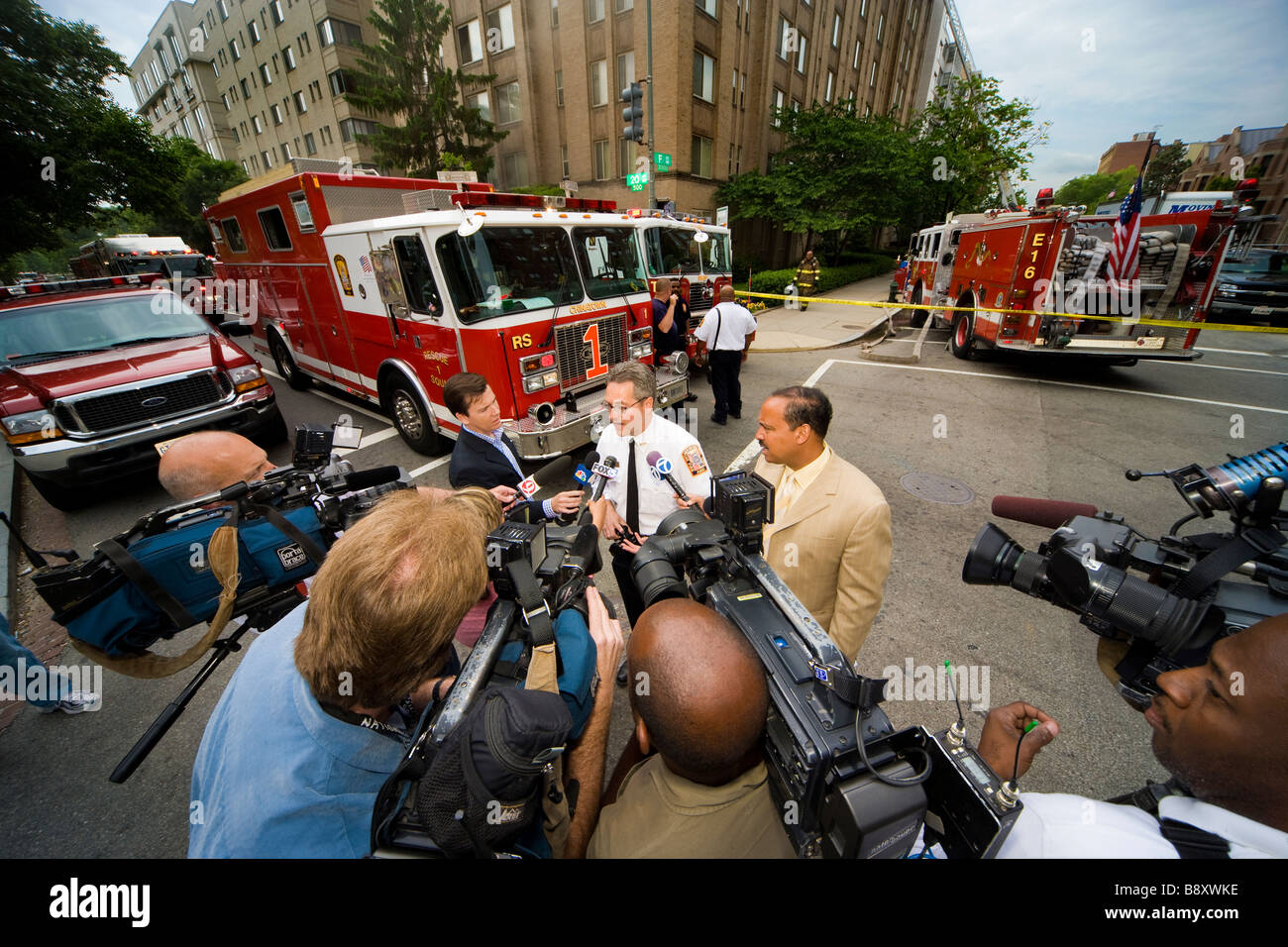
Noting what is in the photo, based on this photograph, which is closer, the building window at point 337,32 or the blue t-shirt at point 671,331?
the blue t-shirt at point 671,331

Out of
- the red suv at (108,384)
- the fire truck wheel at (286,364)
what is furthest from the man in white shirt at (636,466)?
the fire truck wheel at (286,364)

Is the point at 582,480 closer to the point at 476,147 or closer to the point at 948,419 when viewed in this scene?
the point at 948,419

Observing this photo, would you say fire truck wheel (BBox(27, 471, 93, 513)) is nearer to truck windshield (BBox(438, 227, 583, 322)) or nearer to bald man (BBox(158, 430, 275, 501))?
bald man (BBox(158, 430, 275, 501))

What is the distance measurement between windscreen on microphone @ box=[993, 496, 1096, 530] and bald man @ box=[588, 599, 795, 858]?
1.47 m

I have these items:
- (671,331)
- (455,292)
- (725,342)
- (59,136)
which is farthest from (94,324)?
(59,136)

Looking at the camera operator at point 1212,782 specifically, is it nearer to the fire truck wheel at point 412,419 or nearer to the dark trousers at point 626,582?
the dark trousers at point 626,582

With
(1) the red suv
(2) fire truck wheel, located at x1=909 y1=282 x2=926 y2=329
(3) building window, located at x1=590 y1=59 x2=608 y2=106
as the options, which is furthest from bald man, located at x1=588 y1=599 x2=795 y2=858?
(3) building window, located at x1=590 y1=59 x2=608 y2=106

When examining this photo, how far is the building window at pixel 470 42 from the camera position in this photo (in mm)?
24094

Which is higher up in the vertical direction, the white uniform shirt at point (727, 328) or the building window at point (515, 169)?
the building window at point (515, 169)

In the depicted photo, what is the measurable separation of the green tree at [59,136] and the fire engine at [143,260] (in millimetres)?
2545

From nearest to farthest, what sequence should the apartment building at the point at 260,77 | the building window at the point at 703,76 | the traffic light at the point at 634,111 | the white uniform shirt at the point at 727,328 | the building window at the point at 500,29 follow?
the white uniform shirt at the point at 727,328
the traffic light at the point at 634,111
the building window at the point at 703,76
the building window at the point at 500,29
the apartment building at the point at 260,77
